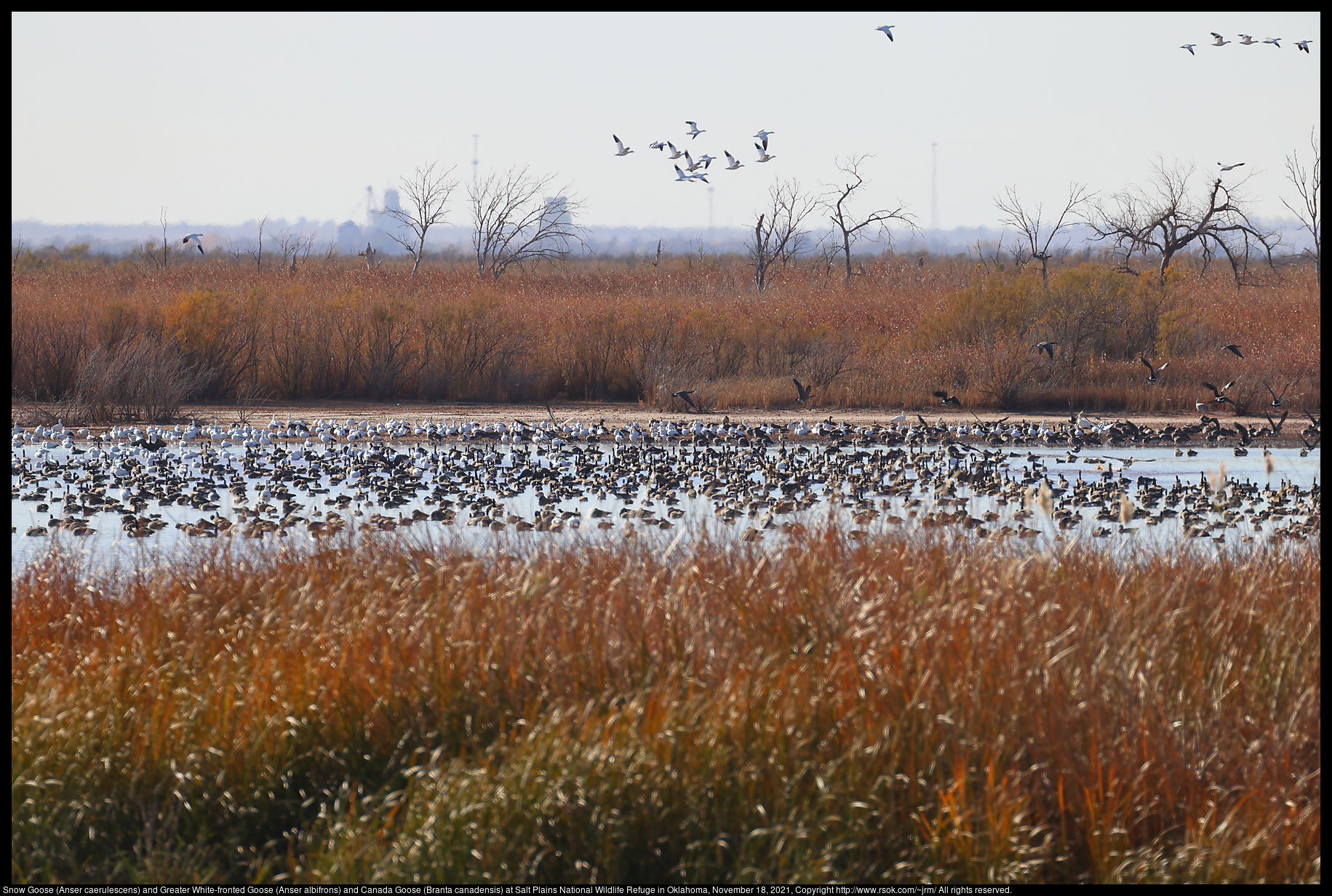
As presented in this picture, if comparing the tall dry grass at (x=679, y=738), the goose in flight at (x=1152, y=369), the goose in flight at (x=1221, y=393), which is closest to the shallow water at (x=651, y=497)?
the tall dry grass at (x=679, y=738)

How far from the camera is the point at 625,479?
13484mm

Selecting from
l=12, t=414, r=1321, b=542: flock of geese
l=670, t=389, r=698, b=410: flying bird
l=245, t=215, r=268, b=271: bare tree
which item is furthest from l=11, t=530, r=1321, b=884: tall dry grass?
l=245, t=215, r=268, b=271: bare tree

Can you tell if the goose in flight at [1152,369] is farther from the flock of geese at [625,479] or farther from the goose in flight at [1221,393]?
the flock of geese at [625,479]

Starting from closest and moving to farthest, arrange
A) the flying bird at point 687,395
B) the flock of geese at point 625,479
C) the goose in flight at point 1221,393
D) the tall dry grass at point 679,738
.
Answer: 1. the tall dry grass at point 679,738
2. the flock of geese at point 625,479
3. the goose in flight at point 1221,393
4. the flying bird at point 687,395

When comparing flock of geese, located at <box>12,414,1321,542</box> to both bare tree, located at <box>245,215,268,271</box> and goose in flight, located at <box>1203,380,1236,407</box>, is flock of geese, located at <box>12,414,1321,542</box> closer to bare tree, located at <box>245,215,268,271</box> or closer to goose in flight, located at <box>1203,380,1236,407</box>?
goose in flight, located at <box>1203,380,1236,407</box>

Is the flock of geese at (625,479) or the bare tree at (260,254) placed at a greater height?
the bare tree at (260,254)

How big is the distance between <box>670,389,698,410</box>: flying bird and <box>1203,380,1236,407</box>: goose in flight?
866 centimetres

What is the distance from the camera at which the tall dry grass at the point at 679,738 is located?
15.0ft

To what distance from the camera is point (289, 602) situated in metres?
6.48

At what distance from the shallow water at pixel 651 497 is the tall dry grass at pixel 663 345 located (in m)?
5.33

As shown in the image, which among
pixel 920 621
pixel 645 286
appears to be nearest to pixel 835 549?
pixel 920 621

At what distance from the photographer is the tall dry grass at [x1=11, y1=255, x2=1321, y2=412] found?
73.1 ft

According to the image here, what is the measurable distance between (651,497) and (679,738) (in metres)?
7.63

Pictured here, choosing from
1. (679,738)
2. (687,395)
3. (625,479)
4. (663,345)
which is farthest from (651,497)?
(663,345)
